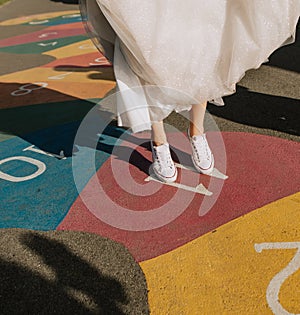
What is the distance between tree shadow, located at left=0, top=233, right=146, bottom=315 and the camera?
1999mm

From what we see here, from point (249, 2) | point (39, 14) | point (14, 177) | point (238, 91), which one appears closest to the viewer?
point (249, 2)

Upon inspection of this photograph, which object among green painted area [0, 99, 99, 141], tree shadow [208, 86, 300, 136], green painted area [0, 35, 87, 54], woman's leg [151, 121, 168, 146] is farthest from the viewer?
green painted area [0, 35, 87, 54]

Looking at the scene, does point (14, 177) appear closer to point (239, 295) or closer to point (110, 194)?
point (110, 194)

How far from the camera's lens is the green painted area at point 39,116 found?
13.5ft

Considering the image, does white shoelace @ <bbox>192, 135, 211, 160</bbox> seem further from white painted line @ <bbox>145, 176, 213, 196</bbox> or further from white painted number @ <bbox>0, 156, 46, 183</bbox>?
white painted number @ <bbox>0, 156, 46, 183</bbox>

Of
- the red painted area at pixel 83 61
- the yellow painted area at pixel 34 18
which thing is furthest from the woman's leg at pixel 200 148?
the yellow painted area at pixel 34 18

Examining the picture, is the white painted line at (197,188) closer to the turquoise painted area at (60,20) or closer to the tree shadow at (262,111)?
the tree shadow at (262,111)

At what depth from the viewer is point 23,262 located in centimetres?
232

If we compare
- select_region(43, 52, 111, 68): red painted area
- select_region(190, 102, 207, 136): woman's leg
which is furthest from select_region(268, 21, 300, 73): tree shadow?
select_region(190, 102, 207, 136): woman's leg

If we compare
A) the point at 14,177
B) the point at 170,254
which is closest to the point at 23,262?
the point at 170,254

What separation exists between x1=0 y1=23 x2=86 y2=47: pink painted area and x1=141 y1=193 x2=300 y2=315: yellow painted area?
720 cm

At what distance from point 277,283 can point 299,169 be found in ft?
3.77

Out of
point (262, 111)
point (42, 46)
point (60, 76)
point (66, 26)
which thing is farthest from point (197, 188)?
point (66, 26)

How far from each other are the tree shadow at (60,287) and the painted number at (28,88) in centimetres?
321
